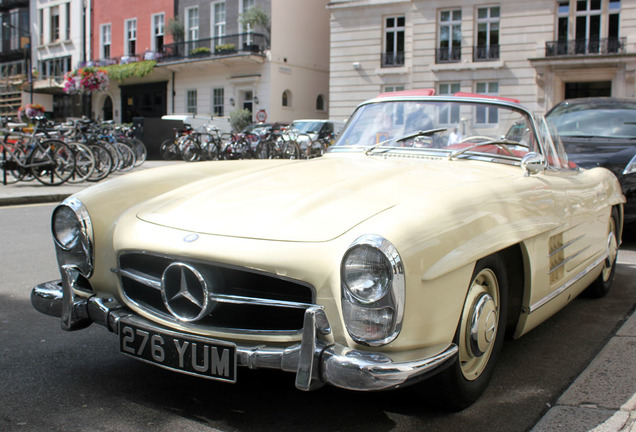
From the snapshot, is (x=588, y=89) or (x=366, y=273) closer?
(x=366, y=273)

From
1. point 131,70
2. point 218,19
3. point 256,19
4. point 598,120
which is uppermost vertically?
point 218,19

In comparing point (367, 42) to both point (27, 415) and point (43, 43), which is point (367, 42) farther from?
point (27, 415)

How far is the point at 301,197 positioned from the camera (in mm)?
2615

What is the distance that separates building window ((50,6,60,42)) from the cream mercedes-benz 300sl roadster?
44.2 metres

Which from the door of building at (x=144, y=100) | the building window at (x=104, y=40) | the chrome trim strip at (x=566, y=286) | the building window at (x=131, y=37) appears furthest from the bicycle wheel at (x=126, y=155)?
the building window at (x=104, y=40)

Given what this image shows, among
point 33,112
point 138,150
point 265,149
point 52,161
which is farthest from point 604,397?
point 265,149

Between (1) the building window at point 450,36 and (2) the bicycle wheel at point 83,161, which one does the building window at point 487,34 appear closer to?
(1) the building window at point 450,36

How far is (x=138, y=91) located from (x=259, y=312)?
3819 centimetres

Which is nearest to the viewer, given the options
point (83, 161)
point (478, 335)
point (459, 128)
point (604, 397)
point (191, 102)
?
point (478, 335)

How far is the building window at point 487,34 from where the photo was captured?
27797 mm

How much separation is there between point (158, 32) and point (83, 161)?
2731 cm

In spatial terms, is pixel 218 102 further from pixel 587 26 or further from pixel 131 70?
pixel 587 26

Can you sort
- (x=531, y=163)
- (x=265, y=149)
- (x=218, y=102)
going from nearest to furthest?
(x=531, y=163)
(x=265, y=149)
(x=218, y=102)

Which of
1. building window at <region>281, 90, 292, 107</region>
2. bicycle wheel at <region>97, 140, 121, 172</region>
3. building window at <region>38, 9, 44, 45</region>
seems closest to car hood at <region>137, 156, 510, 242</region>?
bicycle wheel at <region>97, 140, 121, 172</region>
